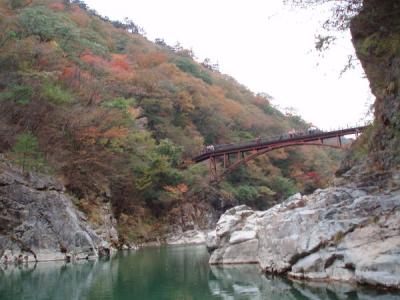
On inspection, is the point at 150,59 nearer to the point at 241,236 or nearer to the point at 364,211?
the point at 241,236

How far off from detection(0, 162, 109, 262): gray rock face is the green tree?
0.42 meters

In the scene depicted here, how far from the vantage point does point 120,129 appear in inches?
1105

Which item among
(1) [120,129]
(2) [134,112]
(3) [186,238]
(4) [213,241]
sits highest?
(2) [134,112]

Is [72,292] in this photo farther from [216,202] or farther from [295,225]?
[216,202]

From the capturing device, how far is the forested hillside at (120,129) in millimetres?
23672

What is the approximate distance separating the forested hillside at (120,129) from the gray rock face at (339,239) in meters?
12.5

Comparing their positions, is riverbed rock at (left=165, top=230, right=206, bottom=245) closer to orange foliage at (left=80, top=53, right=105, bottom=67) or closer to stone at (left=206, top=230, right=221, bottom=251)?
orange foliage at (left=80, top=53, right=105, bottom=67)

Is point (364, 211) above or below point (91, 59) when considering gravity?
below

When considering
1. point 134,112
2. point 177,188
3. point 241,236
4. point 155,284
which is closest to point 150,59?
point 134,112

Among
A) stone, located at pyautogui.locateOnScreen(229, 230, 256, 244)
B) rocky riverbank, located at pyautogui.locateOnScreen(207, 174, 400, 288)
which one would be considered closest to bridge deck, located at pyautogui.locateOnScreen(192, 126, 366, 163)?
stone, located at pyautogui.locateOnScreen(229, 230, 256, 244)

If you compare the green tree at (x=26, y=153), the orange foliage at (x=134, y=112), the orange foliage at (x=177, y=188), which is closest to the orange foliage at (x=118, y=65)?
the orange foliage at (x=134, y=112)

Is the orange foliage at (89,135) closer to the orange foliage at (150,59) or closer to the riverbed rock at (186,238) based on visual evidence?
the riverbed rock at (186,238)

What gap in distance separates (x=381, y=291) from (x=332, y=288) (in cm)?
140

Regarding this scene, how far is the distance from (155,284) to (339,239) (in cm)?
543
